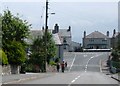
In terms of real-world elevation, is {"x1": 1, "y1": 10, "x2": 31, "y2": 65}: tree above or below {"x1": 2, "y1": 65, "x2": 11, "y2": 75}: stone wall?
above

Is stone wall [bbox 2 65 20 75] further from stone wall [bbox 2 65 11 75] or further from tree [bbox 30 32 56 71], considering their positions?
tree [bbox 30 32 56 71]

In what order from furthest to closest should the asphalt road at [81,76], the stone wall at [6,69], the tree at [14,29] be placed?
the tree at [14,29] < the stone wall at [6,69] < the asphalt road at [81,76]

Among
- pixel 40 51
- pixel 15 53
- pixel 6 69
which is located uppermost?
pixel 15 53

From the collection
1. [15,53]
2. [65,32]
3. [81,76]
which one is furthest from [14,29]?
[65,32]

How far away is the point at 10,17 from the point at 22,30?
369cm

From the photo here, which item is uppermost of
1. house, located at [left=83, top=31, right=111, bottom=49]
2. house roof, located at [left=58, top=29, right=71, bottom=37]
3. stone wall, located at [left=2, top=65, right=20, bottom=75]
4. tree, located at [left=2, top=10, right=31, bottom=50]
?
tree, located at [left=2, top=10, right=31, bottom=50]

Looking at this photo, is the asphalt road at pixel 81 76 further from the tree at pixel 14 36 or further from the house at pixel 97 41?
the house at pixel 97 41

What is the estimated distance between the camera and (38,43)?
83.8 meters

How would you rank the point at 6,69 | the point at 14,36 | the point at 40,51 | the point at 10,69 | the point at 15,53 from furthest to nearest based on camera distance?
1. the point at 40,51
2. the point at 14,36
3. the point at 15,53
4. the point at 10,69
5. the point at 6,69

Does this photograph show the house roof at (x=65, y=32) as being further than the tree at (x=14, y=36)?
Yes

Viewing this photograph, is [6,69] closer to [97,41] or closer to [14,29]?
[14,29]

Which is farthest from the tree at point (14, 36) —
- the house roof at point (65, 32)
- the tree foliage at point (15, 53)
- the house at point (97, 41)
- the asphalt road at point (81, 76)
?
the house at point (97, 41)

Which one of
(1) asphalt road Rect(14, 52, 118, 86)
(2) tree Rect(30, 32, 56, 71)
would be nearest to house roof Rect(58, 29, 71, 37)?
(1) asphalt road Rect(14, 52, 118, 86)

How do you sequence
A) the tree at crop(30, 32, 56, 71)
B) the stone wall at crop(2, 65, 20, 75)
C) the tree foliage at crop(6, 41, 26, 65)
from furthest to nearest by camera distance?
1. the tree at crop(30, 32, 56, 71)
2. the tree foliage at crop(6, 41, 26, 65)
3. the stone wall at crop(2, 65, 20, 75)
